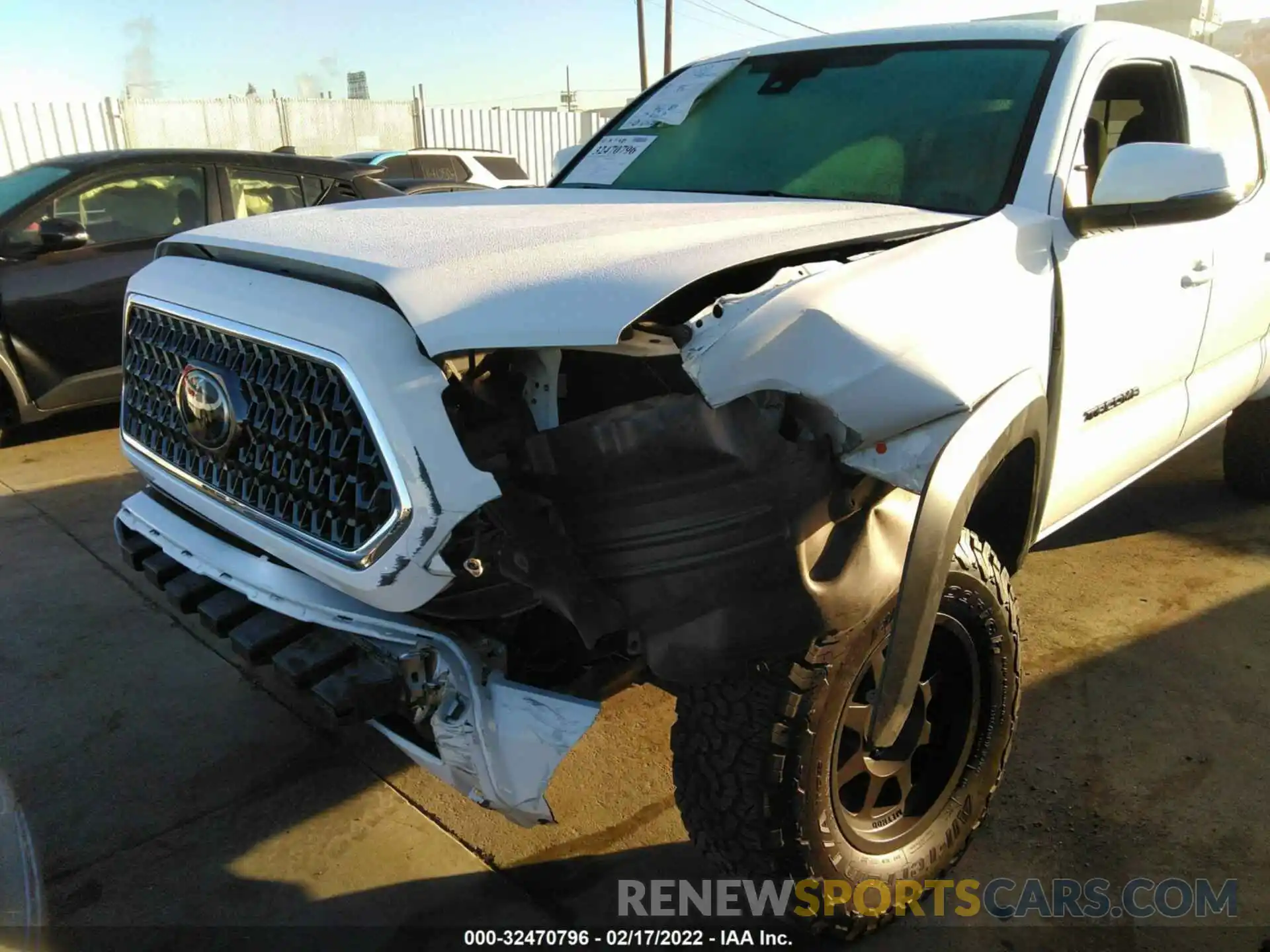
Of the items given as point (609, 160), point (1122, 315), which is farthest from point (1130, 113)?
point (609, 160)

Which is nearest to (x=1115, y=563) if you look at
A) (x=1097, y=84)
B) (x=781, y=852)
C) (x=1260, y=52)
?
(x=1097, y=84)

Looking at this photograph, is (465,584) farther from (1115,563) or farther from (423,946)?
(1115,563)

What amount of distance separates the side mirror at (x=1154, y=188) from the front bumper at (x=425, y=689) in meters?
1.71

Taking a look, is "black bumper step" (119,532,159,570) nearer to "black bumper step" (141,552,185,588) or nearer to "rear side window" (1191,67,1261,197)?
"black bumper step" (141,552,185,588)

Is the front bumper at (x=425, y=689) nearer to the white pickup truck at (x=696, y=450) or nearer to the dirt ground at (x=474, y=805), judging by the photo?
the white pickup truck at (x=696, y=450)

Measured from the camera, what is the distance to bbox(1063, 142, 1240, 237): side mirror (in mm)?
2221

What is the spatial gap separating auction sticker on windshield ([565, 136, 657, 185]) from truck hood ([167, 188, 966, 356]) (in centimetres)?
68

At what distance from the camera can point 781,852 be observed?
1.86 m

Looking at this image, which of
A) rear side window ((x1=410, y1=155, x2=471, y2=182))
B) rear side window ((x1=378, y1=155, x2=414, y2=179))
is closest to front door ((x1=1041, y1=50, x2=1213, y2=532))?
Answer: rear side window ((x1=410, y1=155, x2=471, y2=182))

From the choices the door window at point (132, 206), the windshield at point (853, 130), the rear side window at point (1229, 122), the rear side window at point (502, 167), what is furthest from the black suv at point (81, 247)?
the rear side window at point (502, 167)

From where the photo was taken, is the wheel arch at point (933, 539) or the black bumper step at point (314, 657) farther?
the black bumper step at point (314, 657)

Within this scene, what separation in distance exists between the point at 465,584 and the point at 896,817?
3.75 feet

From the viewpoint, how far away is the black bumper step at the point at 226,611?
6.48ft

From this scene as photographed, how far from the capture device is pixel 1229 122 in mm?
3504
